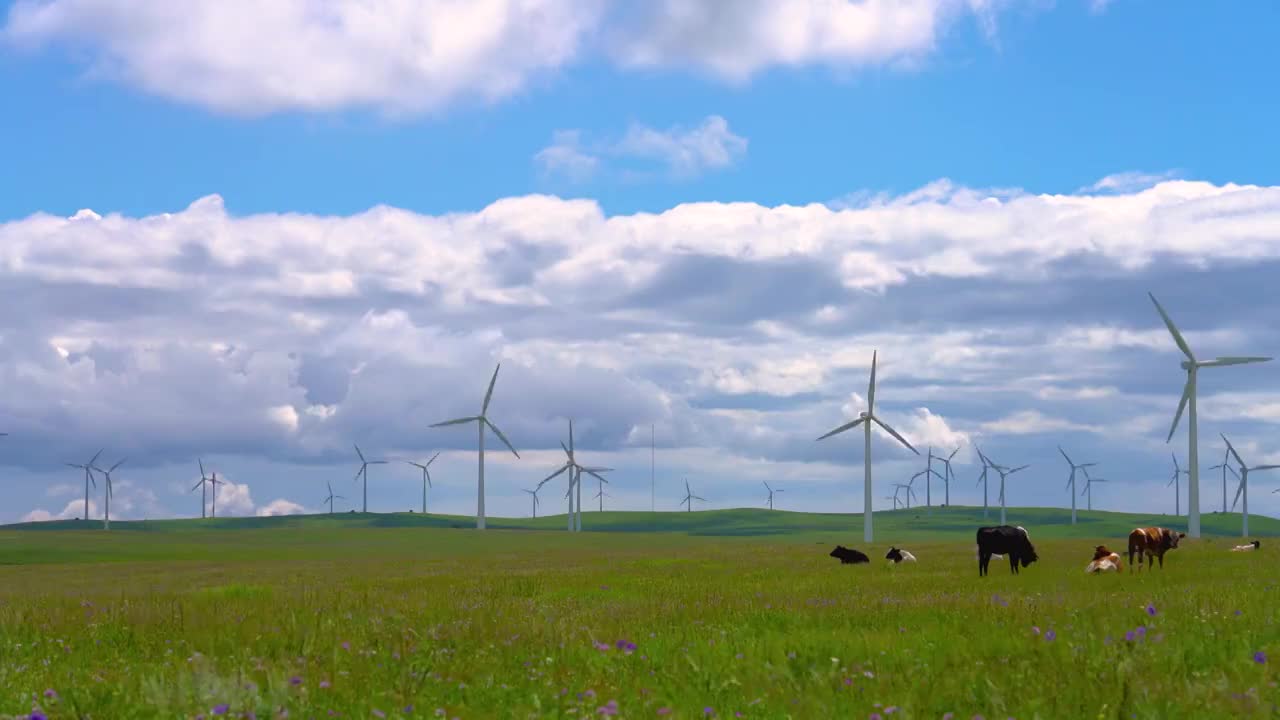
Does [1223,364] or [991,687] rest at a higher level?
[1223,364]

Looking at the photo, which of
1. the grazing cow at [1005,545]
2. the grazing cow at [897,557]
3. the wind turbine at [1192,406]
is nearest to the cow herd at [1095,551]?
the grazing cow at [1005,545]

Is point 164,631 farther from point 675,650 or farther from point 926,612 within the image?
point 926,612

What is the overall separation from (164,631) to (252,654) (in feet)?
11.2

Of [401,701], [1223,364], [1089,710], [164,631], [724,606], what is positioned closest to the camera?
[1089,710]

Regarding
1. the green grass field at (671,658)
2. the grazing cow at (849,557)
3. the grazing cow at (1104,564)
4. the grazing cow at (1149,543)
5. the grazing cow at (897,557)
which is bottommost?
the grazing cow at (849,557)

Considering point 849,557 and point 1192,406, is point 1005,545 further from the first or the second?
point 1192,406

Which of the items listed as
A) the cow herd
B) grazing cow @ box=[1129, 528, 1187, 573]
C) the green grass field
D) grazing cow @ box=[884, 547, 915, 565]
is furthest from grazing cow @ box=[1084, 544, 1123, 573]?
grazing cow @ box=[884, 547, 915, 565]

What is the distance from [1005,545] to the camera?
29297mm

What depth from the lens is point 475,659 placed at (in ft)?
36.0

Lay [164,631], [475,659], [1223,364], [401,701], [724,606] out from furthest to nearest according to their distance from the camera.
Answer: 1. [1223,364]
2. [724,606]
3. [164,631]
4. [475,659]
5. [401,701]

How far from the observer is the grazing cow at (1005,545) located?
29.0m

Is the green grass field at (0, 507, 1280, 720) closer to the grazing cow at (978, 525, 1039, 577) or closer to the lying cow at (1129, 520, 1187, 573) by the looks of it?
the lying cow at (1129, 520, 1187, 573)

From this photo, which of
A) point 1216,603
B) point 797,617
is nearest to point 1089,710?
point 797,617

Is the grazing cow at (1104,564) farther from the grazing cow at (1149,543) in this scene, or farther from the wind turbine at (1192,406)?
the wind turbine at (1192,406)
